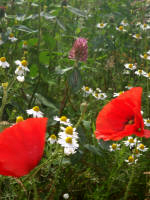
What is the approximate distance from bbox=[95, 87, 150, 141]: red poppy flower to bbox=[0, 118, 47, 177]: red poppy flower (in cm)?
11

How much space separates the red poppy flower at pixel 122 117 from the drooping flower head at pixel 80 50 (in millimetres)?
757

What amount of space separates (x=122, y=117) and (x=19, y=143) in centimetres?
19

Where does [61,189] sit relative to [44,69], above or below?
below

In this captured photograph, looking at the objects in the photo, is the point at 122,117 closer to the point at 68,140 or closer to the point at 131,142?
the point at 68,140

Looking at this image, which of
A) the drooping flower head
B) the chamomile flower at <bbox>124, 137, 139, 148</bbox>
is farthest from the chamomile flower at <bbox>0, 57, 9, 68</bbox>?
the chamomile flower at <bbox>124, 137, 139, 148</bbox>

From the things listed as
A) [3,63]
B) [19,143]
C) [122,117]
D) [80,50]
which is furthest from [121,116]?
[3,63]

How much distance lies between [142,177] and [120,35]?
1580 mm

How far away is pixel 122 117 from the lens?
1.81 feet

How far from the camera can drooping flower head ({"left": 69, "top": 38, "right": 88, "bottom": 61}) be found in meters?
1.28

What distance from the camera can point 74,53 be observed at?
131 cm

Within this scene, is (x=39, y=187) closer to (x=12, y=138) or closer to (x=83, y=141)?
(x=83, y=141)

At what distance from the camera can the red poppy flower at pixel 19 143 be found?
0.46 metres

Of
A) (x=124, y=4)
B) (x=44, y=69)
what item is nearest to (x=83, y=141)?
(x=44, y=69)

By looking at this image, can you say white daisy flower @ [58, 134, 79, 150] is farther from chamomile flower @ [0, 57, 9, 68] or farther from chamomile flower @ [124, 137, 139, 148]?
chamomile flower @ [0, 57, 9, 68]
